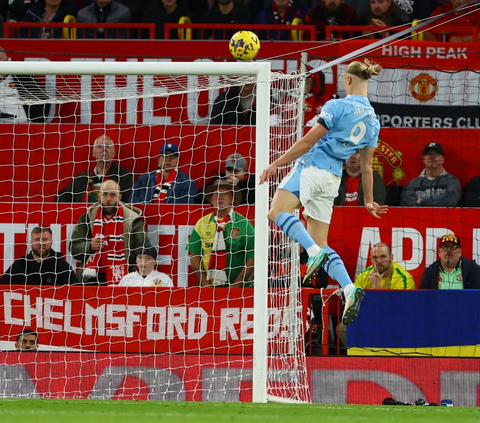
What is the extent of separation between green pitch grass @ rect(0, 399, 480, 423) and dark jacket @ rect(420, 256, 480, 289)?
2924mm

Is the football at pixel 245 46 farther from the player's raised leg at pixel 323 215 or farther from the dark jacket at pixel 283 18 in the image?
the dark jacket at pixel 283 18

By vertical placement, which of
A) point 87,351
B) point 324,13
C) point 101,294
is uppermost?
point 324,13

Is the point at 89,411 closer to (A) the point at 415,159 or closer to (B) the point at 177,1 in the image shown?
(A) the point at 415,159

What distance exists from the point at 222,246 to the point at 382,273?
1.53 meters

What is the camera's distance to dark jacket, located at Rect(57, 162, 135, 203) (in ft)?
28.6

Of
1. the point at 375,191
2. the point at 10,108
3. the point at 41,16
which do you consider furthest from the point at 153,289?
the point at 41,16

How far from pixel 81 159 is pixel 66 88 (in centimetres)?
126

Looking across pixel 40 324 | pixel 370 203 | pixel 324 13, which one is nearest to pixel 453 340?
pixel 370 203

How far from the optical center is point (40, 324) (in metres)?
7.68

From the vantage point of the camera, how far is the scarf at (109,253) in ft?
26.2

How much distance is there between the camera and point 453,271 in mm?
8070

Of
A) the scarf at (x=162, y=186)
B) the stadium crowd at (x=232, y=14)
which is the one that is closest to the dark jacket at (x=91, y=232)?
the scarf at (x=162, y=186)

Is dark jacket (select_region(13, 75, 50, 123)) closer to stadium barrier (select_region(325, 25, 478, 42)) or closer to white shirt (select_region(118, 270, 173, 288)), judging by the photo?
white shirt (select_region(118, 270, 173, 288))

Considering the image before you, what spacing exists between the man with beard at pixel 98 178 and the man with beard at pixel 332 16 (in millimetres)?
3643
